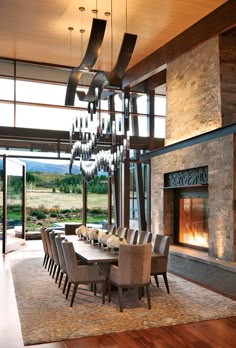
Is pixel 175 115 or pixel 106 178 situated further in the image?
pixel 106 178

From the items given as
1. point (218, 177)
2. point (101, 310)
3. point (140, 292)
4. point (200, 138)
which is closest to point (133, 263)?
point (101, 310)

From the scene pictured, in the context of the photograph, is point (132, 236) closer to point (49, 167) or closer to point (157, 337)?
point (157, 337)

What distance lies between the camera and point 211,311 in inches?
191

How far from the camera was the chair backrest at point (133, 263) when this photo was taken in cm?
487

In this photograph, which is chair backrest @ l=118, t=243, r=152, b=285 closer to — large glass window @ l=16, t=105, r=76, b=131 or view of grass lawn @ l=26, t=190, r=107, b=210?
large glass window @ l=16, t=105, r=76, b=131

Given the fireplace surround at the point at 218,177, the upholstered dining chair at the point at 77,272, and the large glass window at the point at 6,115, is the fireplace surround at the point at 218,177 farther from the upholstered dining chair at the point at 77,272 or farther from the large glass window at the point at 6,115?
the large glass window at the point at 6,115

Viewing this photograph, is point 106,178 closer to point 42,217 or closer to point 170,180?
point 42,217

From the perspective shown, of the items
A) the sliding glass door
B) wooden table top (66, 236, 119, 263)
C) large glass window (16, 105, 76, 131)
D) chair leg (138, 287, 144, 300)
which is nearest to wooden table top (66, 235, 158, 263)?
wooden table top (66, 236, 119, 263)

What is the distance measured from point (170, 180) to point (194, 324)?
5.10 m

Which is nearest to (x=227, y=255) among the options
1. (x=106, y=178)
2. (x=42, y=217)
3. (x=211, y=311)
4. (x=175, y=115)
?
(x=211, y=311)

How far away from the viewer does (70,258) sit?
17.0ft

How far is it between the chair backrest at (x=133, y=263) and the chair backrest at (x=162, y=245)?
38.2 inches

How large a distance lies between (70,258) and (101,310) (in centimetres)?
84

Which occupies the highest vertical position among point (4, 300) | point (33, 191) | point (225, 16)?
point (225, 16)
